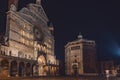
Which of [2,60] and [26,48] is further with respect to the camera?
[26,48]

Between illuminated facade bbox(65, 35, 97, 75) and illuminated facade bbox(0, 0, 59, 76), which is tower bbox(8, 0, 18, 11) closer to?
illuminated facade bbox(0, 0, 59, 76)

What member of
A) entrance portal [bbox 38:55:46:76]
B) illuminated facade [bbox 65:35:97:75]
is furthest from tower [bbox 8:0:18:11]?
illuminated facade [bbox 65:35:97:75]

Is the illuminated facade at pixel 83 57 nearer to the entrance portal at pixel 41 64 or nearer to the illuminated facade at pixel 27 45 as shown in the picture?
the illuminated facade at pixel 27 45

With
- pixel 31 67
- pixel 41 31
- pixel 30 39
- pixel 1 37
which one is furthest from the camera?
pixel 41 31

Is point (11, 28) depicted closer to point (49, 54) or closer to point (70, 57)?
point (49, 54)

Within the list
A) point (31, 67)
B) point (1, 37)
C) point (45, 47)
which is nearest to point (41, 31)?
point (45, 47)

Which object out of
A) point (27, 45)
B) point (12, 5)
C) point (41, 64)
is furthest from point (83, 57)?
point (12, 5)

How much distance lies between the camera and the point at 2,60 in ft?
168

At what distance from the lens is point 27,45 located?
67.2m

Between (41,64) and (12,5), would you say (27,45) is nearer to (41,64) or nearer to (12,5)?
(41,64)

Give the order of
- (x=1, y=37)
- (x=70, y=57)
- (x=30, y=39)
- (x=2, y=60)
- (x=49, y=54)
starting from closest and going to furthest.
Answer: (x=2, y=60) → (x=1, y=37) → (x=30, y=39) → (x=49, y=54) → (x=70, y=57)

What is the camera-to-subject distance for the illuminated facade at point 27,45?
55844 mm

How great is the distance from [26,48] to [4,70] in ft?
47.3

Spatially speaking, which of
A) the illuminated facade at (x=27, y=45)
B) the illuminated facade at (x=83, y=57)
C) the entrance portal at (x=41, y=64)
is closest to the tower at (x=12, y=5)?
the illuminated facade at (x=27, y=45)
